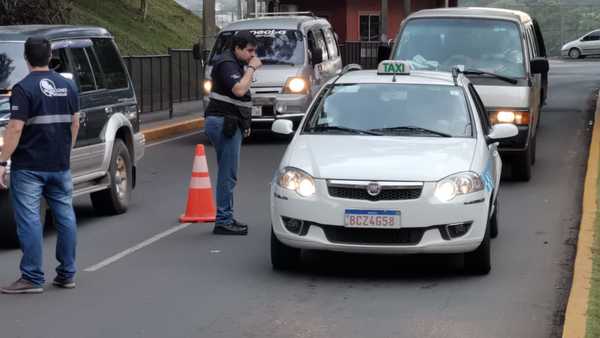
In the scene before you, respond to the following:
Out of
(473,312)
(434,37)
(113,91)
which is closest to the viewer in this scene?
(473,312)

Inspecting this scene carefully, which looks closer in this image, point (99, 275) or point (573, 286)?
point (573, 286)

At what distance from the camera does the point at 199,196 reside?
41.5ft

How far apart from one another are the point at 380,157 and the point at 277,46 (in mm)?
12239

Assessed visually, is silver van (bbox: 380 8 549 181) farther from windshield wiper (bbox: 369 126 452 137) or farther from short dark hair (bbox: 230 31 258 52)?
windshield wiper (bbox: 369 126 452 137)

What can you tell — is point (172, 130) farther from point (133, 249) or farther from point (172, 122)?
point (133, 249)

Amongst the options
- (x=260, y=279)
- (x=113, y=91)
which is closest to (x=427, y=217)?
(x=260, y=279)

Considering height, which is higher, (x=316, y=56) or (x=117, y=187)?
(x=316, y=56)

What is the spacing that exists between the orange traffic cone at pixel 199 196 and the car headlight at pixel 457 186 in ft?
12.2

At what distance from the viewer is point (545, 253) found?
10969 millimetres

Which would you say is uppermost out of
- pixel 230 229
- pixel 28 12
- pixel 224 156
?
pixel 28 12

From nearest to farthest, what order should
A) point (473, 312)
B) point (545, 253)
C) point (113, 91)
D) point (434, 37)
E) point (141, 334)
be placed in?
point (141, 334) → point (473, 312) → point (545, 253) → point (113, 91) → point (434, 37)

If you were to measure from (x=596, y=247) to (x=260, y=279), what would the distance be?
288cm

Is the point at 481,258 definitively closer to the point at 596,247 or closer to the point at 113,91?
the point at 596,247

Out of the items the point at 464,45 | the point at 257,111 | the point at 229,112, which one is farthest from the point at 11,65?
the point at 257,111
